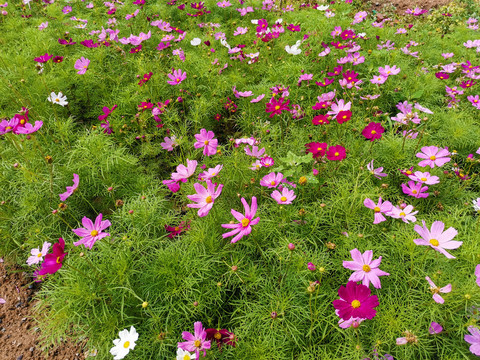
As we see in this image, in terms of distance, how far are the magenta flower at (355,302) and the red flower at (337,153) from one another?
75 cm

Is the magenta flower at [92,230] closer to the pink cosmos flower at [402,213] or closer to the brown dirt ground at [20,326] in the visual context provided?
the brown dirt ground at [20,326]

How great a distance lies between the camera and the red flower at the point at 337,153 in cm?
160

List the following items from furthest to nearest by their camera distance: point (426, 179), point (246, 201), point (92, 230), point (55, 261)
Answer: point (246, 201)
point (426, 179)
point (92, 230)
point (55, 261)

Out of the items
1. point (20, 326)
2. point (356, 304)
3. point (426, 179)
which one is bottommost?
point (20, 326)

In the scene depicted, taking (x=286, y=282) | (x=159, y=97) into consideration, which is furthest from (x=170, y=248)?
(x=159, y=97)

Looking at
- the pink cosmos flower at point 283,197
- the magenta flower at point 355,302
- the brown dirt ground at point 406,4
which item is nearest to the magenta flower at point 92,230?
the pink cosmos flower at point 283,197

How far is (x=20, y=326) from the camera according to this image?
5.56 ft

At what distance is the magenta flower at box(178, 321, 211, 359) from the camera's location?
118cm

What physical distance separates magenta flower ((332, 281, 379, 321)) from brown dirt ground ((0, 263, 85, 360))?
1.41m

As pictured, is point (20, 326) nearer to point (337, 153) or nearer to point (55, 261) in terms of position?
point (55, 261)

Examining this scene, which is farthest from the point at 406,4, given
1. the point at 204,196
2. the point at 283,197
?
the point at 204,196

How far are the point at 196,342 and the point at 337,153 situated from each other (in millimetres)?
1158

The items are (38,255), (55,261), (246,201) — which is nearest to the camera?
(55,261)

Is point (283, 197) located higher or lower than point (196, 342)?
higher
